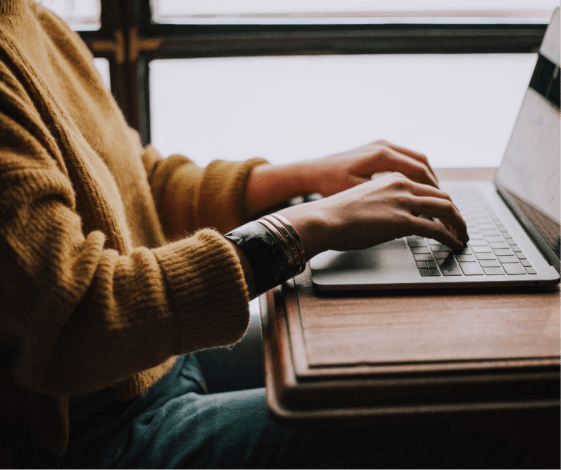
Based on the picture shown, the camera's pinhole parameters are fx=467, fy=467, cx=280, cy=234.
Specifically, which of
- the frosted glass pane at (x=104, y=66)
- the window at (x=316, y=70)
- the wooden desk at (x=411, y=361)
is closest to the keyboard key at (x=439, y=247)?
the wooden desk at (x=411, y=361)

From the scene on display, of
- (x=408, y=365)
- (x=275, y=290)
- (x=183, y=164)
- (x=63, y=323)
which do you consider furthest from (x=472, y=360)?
(x=183, y=164)

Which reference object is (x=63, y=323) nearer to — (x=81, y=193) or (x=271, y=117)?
(x=81, y=193)

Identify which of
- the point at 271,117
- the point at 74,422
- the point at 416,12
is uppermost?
the point at 416,12

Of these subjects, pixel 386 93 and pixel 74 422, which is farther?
pixel 386 93

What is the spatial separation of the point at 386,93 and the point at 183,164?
0.75 meters

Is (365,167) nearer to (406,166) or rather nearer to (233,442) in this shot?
(406,166)

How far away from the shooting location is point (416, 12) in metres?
1.25

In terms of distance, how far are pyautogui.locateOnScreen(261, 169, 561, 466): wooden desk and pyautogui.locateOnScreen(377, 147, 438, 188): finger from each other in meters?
0.29

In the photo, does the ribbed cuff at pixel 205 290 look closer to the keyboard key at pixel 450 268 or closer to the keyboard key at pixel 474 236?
the keyboard key at pixel 450 268

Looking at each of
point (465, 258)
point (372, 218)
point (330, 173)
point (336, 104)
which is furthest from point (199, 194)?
point (336, 104)

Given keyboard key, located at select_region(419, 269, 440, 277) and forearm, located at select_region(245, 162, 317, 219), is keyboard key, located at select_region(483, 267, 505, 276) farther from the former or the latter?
forearm, located at select_region(245, 162, 317, 219)

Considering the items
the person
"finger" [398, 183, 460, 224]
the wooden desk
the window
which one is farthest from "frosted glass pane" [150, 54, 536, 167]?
the wooden desk

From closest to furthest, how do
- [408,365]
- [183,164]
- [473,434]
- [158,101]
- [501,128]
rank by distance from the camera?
[408,365] < [473,434] < [183,164] < [158,101] < [501,128]

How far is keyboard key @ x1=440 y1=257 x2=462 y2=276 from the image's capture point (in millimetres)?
606
